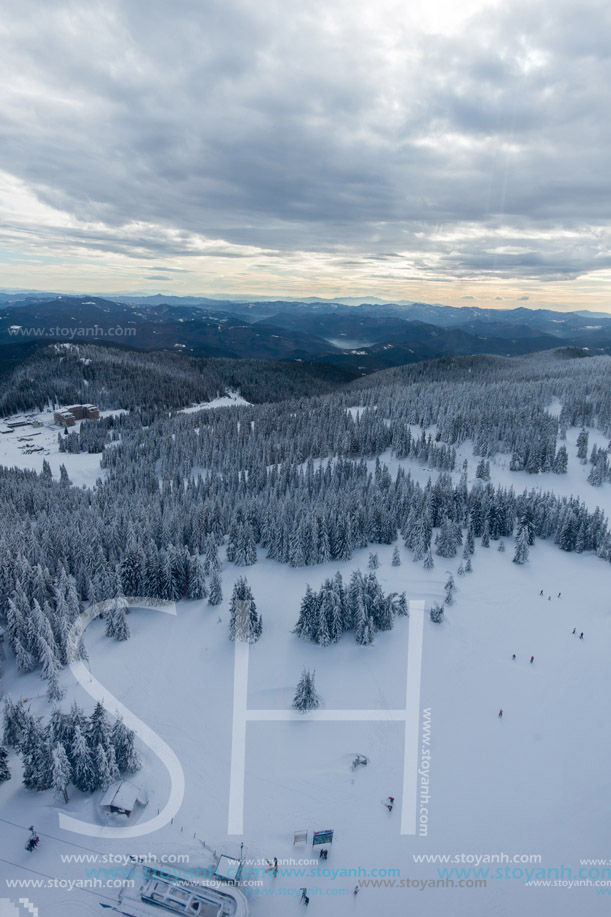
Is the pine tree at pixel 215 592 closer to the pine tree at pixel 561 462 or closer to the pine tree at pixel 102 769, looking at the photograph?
the pine tree at pixel 102 769

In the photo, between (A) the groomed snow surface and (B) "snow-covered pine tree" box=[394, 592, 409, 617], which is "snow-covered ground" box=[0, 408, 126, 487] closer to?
(A) the groomed snow surface

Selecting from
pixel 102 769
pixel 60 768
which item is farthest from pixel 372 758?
pixel 60 768

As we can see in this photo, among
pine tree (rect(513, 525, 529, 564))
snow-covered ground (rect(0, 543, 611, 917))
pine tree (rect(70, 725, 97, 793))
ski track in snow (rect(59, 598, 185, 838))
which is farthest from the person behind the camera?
pine tree (rect(513, 525, 529, 564))

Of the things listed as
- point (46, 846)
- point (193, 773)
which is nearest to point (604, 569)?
point (193, 773)

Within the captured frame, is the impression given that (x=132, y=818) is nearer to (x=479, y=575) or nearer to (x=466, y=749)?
(x=466, y=749)

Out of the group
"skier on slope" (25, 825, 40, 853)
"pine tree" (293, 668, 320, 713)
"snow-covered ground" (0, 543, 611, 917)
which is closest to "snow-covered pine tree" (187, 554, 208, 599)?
"snow-covered ground" (0, 543, 611, 917)

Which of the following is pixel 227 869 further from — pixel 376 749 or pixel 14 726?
pixel 14 726
